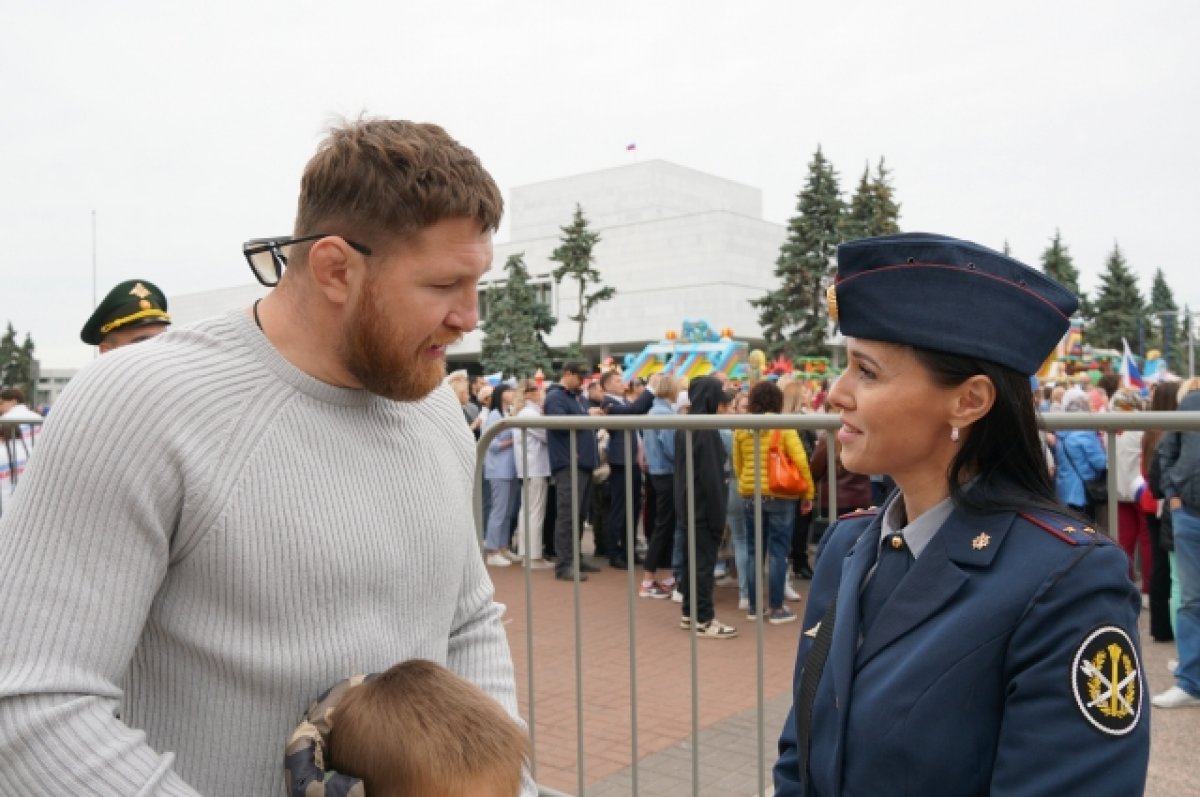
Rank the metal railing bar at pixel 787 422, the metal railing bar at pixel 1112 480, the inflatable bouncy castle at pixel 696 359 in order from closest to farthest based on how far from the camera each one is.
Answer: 1. the metal railing bar at pixel 787 422
2. the metal railing bar at pixel 1112 480
3. the inflatable bouncy castle at pixel 696 359

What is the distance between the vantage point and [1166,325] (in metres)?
55.0

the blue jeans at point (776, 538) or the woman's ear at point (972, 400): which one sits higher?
the woman's ear at point (972, 400)

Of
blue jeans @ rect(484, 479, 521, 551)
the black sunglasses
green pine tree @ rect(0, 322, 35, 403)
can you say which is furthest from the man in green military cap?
green pine tree @ rect(0, 322, 35, 403)

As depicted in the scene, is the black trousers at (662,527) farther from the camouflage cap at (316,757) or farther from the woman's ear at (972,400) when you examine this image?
the camouflage cap at (316,757)

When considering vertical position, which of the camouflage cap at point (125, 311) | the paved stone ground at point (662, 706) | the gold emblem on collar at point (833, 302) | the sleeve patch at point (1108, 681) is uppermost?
the camouflage cap at point (125, 311)

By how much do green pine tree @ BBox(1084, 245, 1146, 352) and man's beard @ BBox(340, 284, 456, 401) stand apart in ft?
194

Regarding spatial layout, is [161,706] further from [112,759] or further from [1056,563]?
[1056,563]

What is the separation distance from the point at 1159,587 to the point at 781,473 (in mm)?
2673

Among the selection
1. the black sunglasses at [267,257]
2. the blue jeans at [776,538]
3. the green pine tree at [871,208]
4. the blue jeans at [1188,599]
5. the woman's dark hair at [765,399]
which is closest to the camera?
the black sunglasses at [267,257]

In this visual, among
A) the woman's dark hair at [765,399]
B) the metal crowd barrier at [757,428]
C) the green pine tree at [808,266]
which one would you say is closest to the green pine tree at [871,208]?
the green pine tree at [808,266]

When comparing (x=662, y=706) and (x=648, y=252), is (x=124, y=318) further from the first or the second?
(x=648, y=252)

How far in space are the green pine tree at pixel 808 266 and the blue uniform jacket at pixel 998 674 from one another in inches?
1539

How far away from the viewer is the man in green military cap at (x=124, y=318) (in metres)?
3.64

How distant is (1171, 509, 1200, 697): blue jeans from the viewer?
17.8 feet
